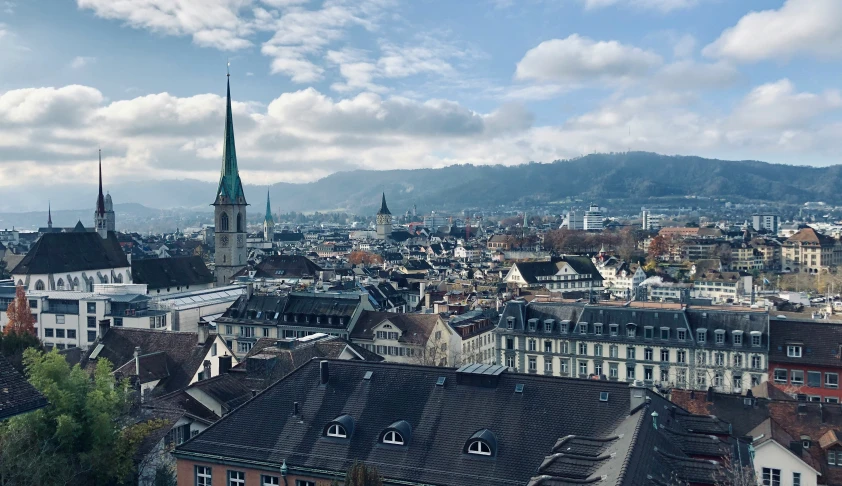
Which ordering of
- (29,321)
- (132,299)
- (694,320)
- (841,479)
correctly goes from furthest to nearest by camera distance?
(132,299), (29,321), (694,320), (841,479)

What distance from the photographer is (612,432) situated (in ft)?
74.3

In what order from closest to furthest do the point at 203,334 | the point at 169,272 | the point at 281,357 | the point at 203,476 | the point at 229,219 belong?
the point at 203,476 < the point at 281,357 < the point at 203,334 < the point at 169,272 < the point at 229,219

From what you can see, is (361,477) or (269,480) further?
(269,480)

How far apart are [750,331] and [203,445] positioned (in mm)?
39720

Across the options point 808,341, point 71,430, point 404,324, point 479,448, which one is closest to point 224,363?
point 71,430

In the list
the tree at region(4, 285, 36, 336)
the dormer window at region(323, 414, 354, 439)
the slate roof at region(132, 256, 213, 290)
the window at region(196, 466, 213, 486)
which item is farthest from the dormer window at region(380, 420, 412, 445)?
the slate roof at region(132, 256, 213, 290)

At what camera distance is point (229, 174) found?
121 m

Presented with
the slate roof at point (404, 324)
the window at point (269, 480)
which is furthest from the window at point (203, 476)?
the slate roof at point (404, 324)

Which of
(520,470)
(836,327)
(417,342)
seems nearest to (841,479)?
(520,470)

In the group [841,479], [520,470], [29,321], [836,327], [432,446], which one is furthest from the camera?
[29,321]

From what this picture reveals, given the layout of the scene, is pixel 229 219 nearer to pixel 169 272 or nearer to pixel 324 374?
pixel 169 272

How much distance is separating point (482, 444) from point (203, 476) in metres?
10.0

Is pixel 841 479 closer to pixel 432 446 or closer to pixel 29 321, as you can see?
pixel 432 446

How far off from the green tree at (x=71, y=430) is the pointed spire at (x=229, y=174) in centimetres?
9602
